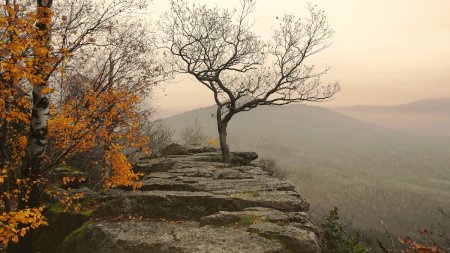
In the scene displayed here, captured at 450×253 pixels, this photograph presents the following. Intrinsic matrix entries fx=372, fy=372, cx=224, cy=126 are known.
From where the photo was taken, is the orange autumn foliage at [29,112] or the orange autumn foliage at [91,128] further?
the orange autumn foliage at [91,128]

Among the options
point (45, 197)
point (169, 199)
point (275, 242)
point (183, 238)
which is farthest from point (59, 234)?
point (275, 242)

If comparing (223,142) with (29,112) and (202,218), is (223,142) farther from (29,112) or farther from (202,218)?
(29,112)

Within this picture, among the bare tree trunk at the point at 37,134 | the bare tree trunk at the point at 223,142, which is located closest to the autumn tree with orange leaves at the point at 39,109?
the bare tree trunk at the point at 37,134

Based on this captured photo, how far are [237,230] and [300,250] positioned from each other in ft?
7.61

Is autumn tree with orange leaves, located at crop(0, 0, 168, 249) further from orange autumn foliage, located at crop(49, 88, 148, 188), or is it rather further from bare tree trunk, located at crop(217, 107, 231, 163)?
bare tree trunk, located at crop(217, 107, 231, 163)

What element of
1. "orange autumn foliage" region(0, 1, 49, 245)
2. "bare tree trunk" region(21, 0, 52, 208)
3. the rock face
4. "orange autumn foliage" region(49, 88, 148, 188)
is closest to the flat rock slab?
the rock face

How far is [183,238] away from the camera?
41.2ft

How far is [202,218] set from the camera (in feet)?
47.0

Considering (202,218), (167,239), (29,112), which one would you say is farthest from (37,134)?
(202,218)

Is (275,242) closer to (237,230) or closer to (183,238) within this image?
(237,230)

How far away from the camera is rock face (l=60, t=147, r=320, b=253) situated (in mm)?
12156

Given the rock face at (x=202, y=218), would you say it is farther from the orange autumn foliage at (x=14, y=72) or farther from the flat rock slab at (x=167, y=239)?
the orange autumn foliage at (x=14, y=72)

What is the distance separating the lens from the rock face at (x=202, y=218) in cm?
1216

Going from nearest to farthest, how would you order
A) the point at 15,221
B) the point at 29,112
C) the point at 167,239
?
1. the point at 15,221
2. the point at 167,239
3. the point at 29,112
